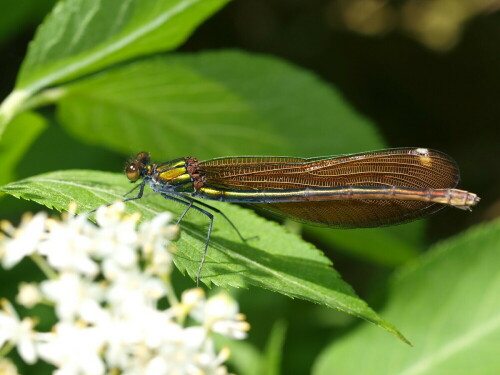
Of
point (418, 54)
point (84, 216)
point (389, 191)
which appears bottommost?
point (84, 216)

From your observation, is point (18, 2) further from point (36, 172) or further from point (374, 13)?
point (374, 13)

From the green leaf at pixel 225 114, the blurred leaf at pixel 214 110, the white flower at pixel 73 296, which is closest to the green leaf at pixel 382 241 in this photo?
the green leaf at pixel 225 114

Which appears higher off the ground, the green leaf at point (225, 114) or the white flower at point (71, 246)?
the green leaf at point (225, 114)

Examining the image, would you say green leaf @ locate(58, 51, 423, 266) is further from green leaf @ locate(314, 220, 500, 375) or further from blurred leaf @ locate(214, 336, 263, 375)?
blurred leaf @ locate(214, 336, 263, 375)

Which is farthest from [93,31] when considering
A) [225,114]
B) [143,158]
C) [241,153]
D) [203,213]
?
[241,153]

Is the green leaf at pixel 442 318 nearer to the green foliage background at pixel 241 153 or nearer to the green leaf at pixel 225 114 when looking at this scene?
the green foliage background at pixel 241 153

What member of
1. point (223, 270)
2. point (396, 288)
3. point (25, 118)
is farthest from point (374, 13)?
point (223, 270)
